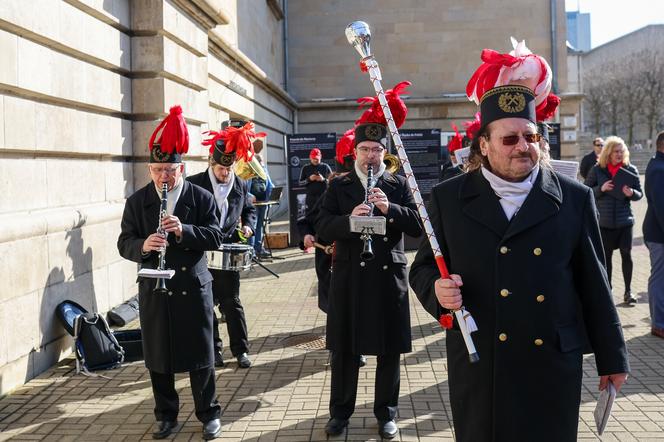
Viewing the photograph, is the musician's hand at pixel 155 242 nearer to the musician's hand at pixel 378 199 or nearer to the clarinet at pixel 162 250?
the clarinet at pixel 162 250

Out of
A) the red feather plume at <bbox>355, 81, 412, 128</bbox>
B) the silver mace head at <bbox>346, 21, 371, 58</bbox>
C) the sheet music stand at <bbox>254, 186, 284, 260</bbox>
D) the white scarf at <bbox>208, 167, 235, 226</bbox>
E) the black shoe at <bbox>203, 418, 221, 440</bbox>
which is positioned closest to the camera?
the silver mace head at <bbox>346, 21, 371, 58</bbox>

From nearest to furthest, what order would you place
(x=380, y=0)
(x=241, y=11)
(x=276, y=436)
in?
(x=276, y=436), (x=241, y=11), (x=380, y=0)

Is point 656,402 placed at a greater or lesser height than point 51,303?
lesser

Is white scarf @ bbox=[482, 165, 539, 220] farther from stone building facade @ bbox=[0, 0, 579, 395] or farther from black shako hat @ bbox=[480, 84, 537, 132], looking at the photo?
stone building facade @ bbox=[0, 0, 579, 395]

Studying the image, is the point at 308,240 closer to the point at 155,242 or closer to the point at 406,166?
the point at 155,242

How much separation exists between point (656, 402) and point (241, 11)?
51.1 feet

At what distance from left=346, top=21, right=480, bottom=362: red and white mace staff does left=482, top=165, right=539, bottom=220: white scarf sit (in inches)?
13.2

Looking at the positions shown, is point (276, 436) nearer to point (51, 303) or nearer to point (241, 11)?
point (51, 303)

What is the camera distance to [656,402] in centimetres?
559

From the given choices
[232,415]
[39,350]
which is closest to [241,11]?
[39,350]

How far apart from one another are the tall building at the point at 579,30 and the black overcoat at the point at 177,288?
450 ft

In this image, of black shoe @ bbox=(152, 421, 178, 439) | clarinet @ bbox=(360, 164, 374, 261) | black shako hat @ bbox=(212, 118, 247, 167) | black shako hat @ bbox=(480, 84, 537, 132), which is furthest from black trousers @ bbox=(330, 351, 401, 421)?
black shako hat @ bbox=(212, 118, 247, 167)

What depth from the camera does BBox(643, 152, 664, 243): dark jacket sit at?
25.0 feet

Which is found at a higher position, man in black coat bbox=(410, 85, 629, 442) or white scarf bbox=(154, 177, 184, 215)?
white scarf bbox=(154, 177, 184, 215)
